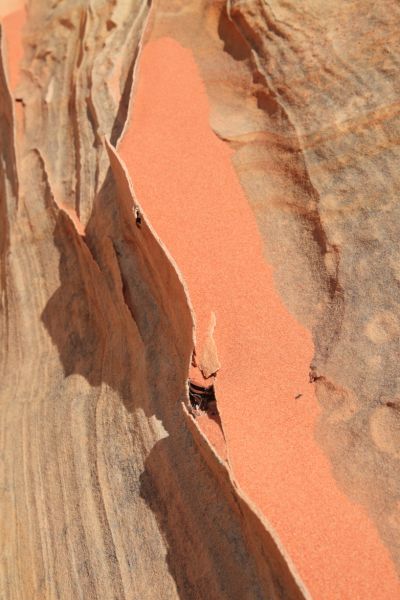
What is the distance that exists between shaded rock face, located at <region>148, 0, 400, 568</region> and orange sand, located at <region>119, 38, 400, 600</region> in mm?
74

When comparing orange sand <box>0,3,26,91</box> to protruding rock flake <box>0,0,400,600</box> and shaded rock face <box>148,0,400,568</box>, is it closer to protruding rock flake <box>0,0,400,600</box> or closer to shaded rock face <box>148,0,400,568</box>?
protruding rock flake <box>0,0,400,600</box>

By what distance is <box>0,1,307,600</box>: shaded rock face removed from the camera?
239 cm

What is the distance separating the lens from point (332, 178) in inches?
123

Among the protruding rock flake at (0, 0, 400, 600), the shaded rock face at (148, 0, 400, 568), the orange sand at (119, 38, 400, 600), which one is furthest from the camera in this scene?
the shaded rock face at (148, 0, 400, 568)

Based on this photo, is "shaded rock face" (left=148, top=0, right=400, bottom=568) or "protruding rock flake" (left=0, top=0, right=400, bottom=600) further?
"shaded rock face" (left=148, top=0, right=400, bottom=568)

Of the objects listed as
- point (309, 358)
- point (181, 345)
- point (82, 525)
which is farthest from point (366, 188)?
point (82, 525)

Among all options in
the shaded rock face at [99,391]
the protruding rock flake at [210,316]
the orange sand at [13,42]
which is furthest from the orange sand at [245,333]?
the orange sand at [13,42]

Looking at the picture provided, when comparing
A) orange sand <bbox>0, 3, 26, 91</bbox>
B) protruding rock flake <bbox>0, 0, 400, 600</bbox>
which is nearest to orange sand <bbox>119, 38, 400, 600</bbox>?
protruding rock flake <bbox>0, 0, 400, 600</bbox>

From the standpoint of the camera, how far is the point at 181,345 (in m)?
2.73

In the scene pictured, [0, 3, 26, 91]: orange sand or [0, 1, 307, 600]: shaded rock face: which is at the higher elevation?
[0, 3, 26, 91]: orange sand

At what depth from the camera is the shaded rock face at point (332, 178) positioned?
248 centimetres

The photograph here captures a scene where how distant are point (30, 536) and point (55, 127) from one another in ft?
8.52

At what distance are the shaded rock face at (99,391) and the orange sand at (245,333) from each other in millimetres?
130

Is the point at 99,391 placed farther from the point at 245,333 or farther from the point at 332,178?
the point at 332,178
